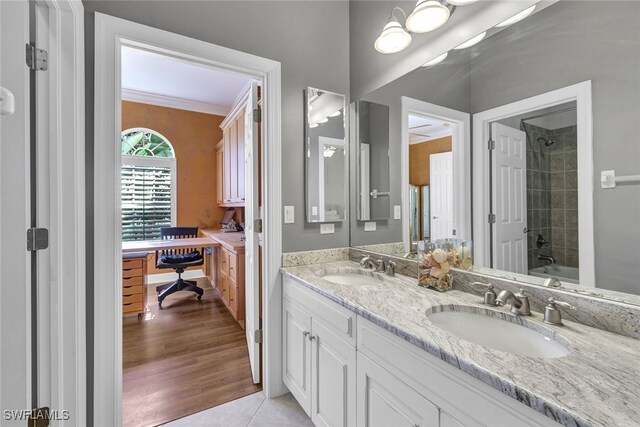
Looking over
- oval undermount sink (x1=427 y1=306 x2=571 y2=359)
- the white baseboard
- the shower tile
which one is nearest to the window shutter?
the white baseboard

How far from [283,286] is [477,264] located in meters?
1.15

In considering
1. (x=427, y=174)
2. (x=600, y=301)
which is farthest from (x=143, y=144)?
(x=600, y=301)

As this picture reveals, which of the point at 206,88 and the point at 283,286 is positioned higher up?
the point at 206,88

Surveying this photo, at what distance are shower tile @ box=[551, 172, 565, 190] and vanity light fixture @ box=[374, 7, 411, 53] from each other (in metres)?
1.10

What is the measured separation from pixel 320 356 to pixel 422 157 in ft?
3.97

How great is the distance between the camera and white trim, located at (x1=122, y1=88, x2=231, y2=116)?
4.15 m

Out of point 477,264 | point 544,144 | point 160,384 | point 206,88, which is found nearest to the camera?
point 544,144

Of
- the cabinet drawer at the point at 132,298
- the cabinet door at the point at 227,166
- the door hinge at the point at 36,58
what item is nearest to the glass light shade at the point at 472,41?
the door hinge at the point at 36,58

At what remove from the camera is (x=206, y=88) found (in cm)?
395

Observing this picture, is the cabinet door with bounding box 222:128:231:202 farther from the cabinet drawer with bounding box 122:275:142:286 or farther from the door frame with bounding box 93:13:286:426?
the door frame with bounding box 93:13:286:426

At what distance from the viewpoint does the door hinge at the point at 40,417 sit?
1.16 m

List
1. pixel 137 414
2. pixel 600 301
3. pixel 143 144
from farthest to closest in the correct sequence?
pixel 143 144 < pixel 137 414 < pixel 600 301

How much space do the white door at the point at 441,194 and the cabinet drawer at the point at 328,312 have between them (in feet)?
2.28

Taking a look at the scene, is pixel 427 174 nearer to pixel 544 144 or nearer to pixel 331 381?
pixel 544 144
